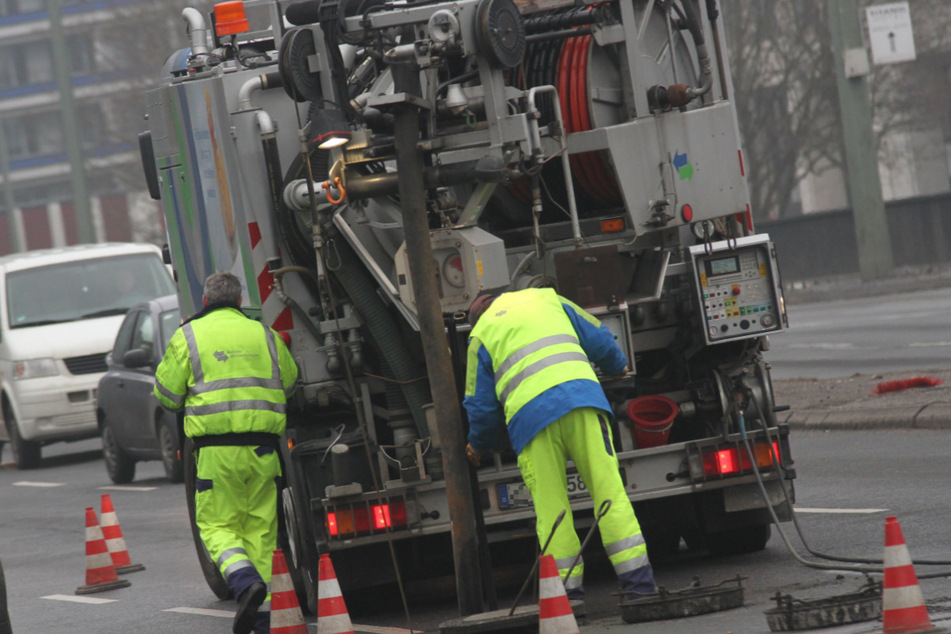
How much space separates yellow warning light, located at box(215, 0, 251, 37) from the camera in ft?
29.4

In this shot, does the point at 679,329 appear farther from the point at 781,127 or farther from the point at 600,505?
the point at 781,127

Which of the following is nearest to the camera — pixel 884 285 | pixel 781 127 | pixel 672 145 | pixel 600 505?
pixel 600 505

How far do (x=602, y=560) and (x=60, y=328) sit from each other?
10.8 metres

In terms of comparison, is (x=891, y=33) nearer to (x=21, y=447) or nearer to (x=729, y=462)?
(x=21, y=447)

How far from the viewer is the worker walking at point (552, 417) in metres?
6.71

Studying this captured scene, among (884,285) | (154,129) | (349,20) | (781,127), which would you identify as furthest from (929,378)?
(781,127)

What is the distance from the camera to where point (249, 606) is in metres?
7.34

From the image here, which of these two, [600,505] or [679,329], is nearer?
[600,505]

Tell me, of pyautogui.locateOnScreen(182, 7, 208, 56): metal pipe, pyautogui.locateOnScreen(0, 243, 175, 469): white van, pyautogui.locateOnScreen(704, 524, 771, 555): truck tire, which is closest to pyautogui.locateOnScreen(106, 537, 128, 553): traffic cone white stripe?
pyautogui.locateOnScreen(182, 7, 208, 56): metal pipe

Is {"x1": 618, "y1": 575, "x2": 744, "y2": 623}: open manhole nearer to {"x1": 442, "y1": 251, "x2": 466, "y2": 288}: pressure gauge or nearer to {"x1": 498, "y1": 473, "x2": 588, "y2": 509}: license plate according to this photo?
{"x1": 498, "y1": 473, "x2": 588, "y2": 509}: license plate

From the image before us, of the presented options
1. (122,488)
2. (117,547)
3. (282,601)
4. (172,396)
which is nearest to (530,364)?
(282,601)

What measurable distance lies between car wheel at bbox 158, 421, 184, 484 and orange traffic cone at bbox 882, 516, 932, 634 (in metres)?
9.00

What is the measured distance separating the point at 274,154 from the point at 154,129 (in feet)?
5.36

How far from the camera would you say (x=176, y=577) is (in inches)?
404
